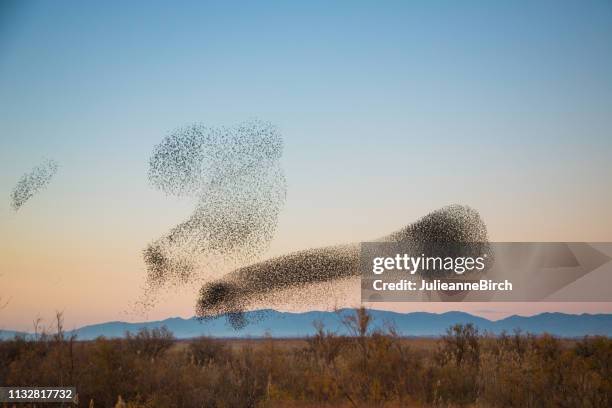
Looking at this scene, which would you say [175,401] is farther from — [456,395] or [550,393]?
[550,393]

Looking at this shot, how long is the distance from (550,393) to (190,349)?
16.1 m

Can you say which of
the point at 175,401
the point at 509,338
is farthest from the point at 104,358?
the point at 509,338

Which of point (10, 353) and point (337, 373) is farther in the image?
point (10, 353)

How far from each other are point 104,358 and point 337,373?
549 centimetres

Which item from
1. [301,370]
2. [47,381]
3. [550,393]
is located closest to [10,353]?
[47,381]

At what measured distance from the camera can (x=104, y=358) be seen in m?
14.9

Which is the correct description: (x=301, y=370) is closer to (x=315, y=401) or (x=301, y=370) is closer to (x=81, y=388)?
(x=315, y=401)

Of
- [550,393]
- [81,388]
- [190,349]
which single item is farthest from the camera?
[190,349]

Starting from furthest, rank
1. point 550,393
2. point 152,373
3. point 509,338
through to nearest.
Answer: point 509,338
point 152,373
point 550,393

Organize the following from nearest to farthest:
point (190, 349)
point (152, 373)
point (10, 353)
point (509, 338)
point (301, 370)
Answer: point (152, 373), point (301, 370), point (10, 353), point (509, 338), point (190, 349)

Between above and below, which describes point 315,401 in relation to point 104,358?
below

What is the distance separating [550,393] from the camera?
13430mm

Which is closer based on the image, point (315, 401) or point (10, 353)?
point (315, 401)

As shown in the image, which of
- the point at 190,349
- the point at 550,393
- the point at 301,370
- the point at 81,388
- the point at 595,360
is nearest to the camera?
the point at 550,393
